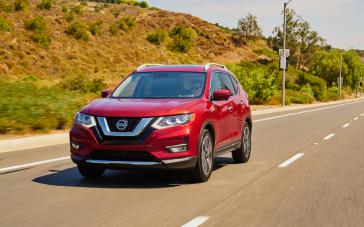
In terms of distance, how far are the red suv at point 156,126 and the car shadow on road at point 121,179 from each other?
23cm

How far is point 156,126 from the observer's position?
808cm

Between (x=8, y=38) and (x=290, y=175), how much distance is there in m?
54.1

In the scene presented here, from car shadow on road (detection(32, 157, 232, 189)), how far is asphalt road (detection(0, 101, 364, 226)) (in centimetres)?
1

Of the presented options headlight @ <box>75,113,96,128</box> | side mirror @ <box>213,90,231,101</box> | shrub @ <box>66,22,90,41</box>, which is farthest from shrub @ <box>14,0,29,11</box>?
headlight @ <box>75,113,96,128</box>

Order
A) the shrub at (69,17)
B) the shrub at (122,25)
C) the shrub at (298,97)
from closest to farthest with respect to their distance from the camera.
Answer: the shrub at (298,97) → the shrub at (69,17) → the shrub at (122,25)

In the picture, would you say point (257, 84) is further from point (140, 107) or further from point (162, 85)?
point (140, 107)

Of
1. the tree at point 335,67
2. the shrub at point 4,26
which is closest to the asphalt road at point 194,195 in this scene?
the shrub at point 4,26

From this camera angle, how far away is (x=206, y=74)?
31.9 ft

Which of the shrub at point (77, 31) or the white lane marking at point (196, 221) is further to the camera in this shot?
the shrub at point (77, 31)

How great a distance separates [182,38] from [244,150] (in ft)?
235

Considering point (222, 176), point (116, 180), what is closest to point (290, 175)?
point (222, 176)

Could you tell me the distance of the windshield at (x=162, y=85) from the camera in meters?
9.34

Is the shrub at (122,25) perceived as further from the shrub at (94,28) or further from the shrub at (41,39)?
the shrub at (41,39)

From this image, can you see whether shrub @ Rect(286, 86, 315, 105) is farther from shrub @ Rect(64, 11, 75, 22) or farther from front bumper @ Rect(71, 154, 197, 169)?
front bumper @ Rect(71, 154, 197, 169)
